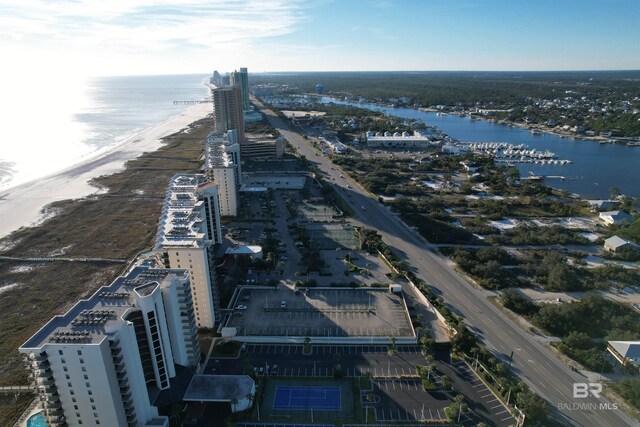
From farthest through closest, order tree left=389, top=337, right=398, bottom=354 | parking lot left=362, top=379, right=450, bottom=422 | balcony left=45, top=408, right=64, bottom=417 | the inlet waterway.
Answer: the inlet waterway < tree left=389, top=337, right=398, bottom=354 < parking lot left=362, top=379, right=450, bottom=422 < balcony left=45, top=408, right=64, bottom=417

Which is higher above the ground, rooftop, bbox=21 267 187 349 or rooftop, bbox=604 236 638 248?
rooftop, bbox=21 267 187 349

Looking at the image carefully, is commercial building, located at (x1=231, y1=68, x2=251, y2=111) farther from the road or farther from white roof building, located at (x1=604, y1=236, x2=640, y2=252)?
white roof building, located at (x1=604, y1=236, x2=640, y2=252)

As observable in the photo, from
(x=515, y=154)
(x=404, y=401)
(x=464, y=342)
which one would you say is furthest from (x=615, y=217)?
(x=404, y=401)

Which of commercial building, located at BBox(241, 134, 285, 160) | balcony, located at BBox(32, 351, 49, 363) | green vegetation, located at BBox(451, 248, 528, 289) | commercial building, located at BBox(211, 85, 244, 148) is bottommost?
green vegetation, located at BBox(451, 248, 528, 289)

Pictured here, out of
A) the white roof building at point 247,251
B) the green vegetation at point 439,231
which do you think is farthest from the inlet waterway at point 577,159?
the white roof building at point 247,251

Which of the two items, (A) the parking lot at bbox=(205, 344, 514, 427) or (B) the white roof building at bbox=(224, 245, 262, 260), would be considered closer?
(A) the parking lot at bbox=(205, 344, 514, 427)

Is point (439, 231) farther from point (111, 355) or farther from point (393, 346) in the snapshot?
point (111, 355)

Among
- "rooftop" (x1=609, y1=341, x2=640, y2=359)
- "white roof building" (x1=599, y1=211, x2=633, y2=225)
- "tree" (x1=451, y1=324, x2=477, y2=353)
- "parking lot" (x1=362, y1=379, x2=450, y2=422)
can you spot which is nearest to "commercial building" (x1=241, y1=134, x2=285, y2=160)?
"white roof building" (x1=599, y1=211, x2=633, y2=225)

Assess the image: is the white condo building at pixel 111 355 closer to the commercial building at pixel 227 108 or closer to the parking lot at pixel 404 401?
the parking lot at pixel 404 401
